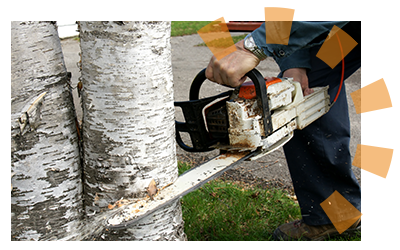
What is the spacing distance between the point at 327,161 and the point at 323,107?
0.43 metres

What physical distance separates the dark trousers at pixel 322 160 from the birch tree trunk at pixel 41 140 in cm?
164

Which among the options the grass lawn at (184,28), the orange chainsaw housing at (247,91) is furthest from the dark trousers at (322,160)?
the grass lawn at (184,28)

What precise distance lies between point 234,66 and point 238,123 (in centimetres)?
32

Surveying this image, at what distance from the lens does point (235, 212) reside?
2.75 meters

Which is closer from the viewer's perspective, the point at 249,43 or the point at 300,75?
the point at 249,43

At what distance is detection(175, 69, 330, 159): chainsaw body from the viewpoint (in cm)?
186

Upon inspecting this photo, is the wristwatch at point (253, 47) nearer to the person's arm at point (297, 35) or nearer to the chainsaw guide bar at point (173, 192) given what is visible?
the person's arm at point (297, 35)

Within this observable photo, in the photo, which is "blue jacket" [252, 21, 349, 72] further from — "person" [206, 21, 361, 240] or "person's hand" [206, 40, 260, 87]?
"person" [206, 21, 361, 240]

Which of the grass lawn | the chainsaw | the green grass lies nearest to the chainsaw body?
the chainsaw

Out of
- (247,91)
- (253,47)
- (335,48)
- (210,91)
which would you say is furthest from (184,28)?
(247,91)

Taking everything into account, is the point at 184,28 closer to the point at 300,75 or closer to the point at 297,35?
the point at 300,75

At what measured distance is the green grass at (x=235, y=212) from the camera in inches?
99.3

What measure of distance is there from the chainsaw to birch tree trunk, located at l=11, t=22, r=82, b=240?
407 millimetres

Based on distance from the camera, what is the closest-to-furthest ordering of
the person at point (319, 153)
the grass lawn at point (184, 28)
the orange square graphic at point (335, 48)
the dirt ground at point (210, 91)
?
the orange square graphic at point (335, 48) < the person at point (319, 153) < the dirt ground at point (210, 91) < the grass lawn at point (184, 28)
